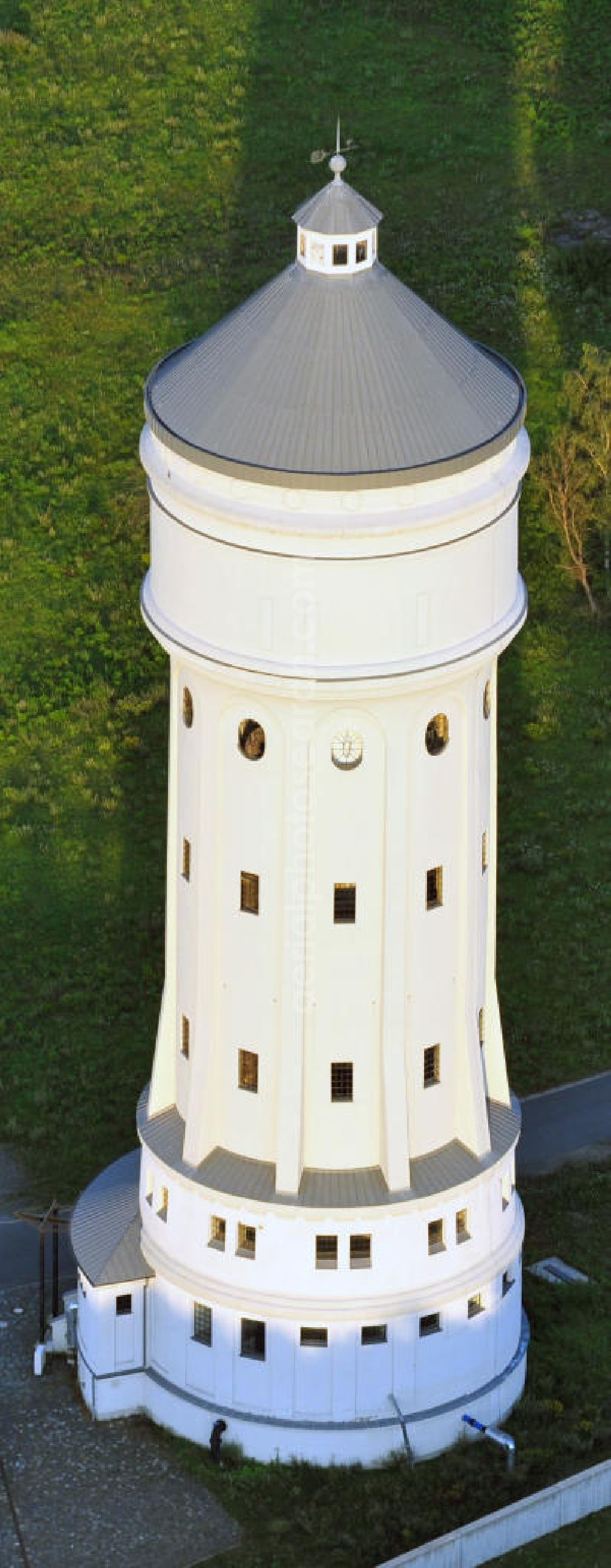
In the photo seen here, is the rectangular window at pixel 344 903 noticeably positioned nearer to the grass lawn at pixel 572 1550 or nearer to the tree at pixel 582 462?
the grass lawn at pixel 572 1550

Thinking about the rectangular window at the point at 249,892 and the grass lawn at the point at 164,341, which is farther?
the grass lawn at the point at 164,341

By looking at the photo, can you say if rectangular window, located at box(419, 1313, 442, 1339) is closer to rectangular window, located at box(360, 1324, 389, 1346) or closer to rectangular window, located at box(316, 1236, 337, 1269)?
rectangular window, located at box(360, 1324, 389, 1346)

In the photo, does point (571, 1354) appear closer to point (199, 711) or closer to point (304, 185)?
point (199, 711)

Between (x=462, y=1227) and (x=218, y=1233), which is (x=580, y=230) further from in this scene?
(x=218, y=1233)

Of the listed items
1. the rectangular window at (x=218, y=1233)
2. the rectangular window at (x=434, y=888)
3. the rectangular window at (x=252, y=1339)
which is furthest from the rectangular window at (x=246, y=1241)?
the rectangular window at (x=434, y=888)

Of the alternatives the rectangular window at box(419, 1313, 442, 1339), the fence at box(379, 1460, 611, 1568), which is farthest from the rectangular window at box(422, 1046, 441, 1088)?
the fence at box(379, 1460, 611, 1568)

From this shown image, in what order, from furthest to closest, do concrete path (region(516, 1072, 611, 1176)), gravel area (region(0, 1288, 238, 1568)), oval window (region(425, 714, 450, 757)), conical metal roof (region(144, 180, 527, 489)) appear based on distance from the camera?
concrete path (region(516, 1072, 611, 1176)) → gravel area (region(0, 1288, 238, 1568)) → oval window (region(425, 714, 450, 757)) → conical metal roof (region(144, 180, 527, 489))

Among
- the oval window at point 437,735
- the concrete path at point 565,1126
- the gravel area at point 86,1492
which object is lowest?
the concrete path at point 565,1126

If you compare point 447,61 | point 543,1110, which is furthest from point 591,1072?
point 447,61
